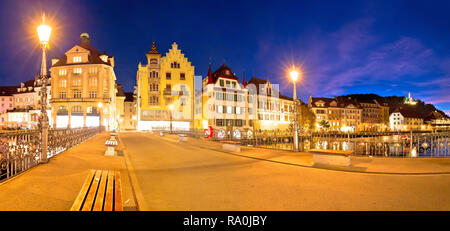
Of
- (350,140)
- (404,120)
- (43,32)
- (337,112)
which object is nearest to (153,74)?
(350,140)

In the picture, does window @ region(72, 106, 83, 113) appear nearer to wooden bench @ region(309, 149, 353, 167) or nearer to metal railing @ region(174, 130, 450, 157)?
metal railing @ region(174, 130, 450, 157)

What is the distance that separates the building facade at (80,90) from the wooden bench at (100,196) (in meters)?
53.4

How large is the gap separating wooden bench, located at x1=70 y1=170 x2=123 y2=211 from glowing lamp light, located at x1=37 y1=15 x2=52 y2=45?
639cm

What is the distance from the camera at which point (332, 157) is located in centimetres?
915

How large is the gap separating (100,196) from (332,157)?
8.21 m

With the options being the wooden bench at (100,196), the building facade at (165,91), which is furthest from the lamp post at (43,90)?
the building facade at (165,91)

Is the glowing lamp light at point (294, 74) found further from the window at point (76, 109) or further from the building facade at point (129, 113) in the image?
the building facade at point (129, 113)

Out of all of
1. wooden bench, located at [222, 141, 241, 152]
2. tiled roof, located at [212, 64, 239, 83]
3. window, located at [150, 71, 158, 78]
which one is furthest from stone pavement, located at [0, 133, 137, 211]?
window, located at [150, 71, 158, 78]

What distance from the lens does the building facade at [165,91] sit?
2181 inches

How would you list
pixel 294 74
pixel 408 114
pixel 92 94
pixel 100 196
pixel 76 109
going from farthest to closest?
pixel 408 114 → pixel 92 94 → pixel 76 109 → pixel 294 74 → pixel 100 196

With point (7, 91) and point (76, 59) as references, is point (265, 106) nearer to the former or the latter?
point (76, 59)
